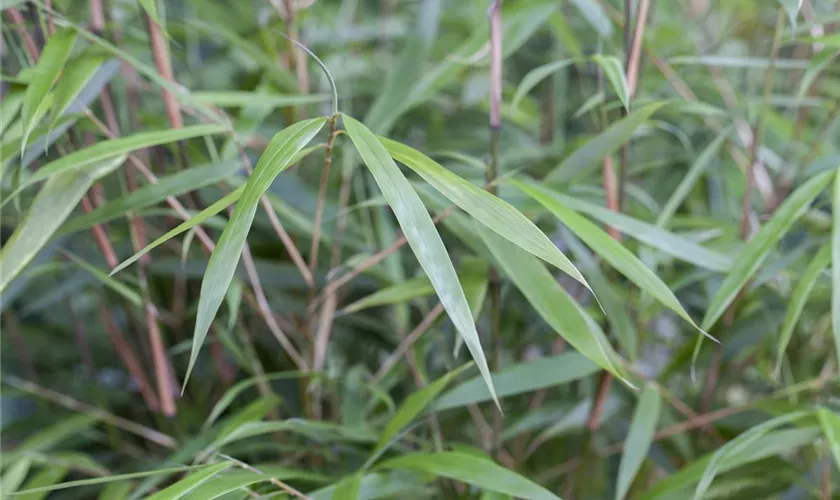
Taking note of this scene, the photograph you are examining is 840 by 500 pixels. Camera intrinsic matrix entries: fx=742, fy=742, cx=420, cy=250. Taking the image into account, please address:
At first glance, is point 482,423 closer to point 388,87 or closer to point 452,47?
point 388,87

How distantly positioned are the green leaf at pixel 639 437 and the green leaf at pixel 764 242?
86 mm

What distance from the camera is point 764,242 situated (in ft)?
1.30

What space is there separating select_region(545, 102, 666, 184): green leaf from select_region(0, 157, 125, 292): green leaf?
267mm

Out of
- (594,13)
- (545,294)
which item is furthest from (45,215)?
(594,13)

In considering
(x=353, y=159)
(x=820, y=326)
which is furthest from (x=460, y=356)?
(x=820, y=326)

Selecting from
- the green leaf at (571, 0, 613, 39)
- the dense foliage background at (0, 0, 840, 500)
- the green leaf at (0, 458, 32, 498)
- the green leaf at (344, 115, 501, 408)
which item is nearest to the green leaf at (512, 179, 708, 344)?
the dense foliage background at (0, 0, 840, 500)

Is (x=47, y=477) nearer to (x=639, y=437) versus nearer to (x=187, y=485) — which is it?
(x=187, y=485)

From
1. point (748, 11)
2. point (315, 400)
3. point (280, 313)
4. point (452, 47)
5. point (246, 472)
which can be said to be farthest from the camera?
point (748, 11)

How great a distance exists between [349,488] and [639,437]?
183 millimetres

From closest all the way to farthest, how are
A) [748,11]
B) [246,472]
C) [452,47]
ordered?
[246,472], [452,47], [748,11]

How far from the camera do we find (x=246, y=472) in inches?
14.8

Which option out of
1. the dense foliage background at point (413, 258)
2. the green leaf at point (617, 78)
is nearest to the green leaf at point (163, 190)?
the dense foliage background at point (413, 258)

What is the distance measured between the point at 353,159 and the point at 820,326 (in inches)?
16.1

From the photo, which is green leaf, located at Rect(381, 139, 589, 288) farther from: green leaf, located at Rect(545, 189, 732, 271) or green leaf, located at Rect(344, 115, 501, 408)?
green leaf, located at Rect(545, 189, 732, 271)
